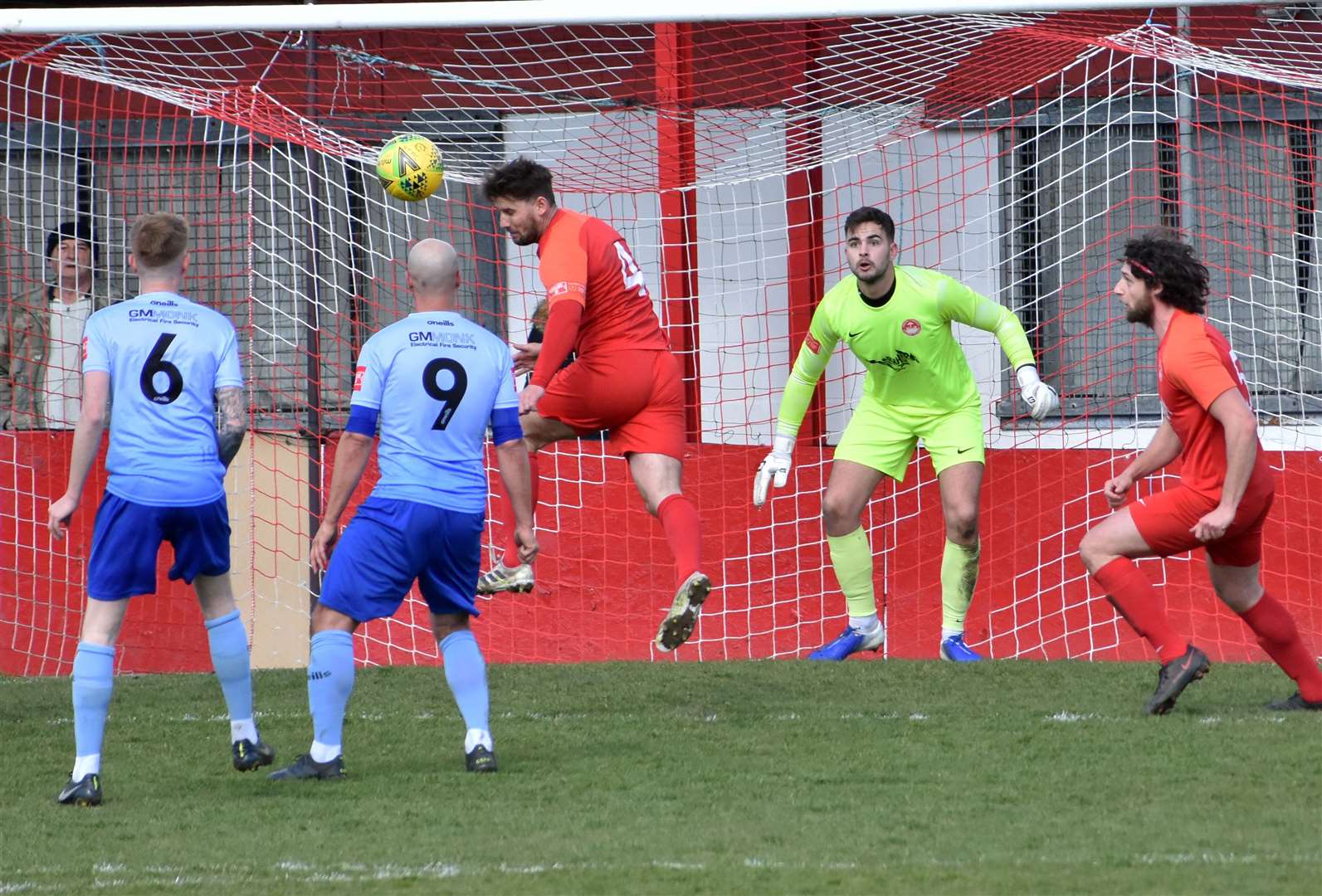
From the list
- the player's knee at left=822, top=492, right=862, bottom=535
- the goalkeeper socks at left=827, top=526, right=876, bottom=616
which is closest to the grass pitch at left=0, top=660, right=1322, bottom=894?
the goalkeeper socks at left=827, top=526, right=876, bottom=616

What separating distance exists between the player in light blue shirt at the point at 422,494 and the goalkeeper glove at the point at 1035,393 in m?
2.95

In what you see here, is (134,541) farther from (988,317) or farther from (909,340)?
(988,317)

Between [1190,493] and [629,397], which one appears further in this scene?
[629,397]

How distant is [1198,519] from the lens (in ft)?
20.3

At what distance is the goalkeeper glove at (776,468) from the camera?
811cm

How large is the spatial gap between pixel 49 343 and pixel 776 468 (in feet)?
14.6

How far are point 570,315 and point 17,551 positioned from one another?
4.92m

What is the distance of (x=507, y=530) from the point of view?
376 inches

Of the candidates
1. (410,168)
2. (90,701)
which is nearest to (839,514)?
(410,168)

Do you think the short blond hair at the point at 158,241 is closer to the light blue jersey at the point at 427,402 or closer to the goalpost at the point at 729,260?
the light blue jersey at the point at 427,402

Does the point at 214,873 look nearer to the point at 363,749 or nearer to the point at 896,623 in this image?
the point at 363,749

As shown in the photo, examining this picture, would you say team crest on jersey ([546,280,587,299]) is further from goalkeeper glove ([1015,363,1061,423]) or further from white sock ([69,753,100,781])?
white sock ([69,753,100,781])

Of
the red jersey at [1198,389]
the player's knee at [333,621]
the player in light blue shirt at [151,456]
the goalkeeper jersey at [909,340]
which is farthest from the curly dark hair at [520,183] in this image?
the red jersey at [1198,389]

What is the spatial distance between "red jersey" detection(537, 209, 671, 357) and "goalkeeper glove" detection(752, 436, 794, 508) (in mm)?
1126
